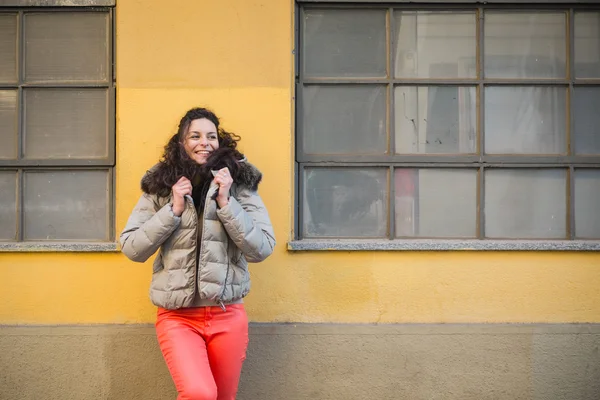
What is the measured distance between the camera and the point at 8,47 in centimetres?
491

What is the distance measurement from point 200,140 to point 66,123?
153 cm

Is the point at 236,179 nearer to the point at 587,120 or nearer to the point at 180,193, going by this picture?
the point at 180,193

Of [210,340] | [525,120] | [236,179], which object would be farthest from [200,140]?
[525,120]

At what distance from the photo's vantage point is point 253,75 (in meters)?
4.71

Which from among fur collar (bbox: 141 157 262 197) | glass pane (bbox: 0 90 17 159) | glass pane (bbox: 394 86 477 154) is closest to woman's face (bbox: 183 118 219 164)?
fur collar (bbox: 141 157 262 197)

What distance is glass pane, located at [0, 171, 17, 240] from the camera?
193 inches

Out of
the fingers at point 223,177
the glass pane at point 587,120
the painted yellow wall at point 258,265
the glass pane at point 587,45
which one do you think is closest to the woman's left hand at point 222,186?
the fingers at point 223,177

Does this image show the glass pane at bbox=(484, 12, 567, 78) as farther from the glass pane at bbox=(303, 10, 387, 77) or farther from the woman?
the woman

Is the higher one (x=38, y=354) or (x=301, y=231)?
(x=301, y=231)

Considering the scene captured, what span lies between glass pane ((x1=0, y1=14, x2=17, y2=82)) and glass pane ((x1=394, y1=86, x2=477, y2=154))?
2763mm

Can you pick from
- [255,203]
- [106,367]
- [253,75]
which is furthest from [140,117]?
[106,367]

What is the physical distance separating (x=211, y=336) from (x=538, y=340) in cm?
236

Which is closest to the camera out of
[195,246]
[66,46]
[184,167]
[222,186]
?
[222,186]

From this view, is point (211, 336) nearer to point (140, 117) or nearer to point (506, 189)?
point (140, 117)
